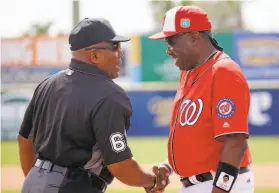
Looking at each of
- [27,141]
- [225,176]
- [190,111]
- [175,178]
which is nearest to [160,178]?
[190,111]

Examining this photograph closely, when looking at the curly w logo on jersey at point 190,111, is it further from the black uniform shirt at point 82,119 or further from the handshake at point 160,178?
the handshake at point 160,178

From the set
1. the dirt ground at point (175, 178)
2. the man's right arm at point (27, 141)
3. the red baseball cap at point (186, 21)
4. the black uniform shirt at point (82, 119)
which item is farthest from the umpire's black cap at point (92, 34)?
the dirt ground at point (175, 178)

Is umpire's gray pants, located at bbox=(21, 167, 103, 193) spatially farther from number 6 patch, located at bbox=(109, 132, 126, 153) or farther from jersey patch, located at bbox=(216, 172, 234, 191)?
jersey patch, located at bbox=(216, 172, 234, 191)

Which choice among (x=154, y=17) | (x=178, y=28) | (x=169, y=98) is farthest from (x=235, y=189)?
(x=154, y=17)

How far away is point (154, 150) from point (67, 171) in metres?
13.0

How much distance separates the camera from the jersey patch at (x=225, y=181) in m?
3.96

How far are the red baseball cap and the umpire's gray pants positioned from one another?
106cm

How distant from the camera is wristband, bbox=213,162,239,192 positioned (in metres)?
3.95

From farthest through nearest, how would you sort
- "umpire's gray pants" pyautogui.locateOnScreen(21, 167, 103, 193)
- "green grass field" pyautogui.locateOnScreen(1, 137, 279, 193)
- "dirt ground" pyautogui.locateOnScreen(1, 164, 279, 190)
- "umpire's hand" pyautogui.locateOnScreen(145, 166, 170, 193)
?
"green grass field" pyautogui.locateOnScreen(1, 137, 279, 193)
"dirt ground" pyautogui.locateOnScreen(1, 164, 279, 190)
"umpire's hand" pyautogui.locateOnScreen(145, 166, 170, 193)
"umpire's gray pants" pyautogui.locateOnScreen(21, 167, 103, 193)

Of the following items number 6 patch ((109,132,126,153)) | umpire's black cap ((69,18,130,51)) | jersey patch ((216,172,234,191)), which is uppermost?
umpire's black cap ((69,18,130,51))

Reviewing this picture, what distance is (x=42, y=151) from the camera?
4.29m

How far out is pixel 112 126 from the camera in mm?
4035

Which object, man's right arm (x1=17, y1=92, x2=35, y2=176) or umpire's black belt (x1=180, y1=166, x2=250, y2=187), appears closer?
umpire's black belt (x1=180, y1=166, x2=250, y2=187)

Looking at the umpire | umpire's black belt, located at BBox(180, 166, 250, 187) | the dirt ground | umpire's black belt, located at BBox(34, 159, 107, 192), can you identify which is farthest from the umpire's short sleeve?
the dirt ground
